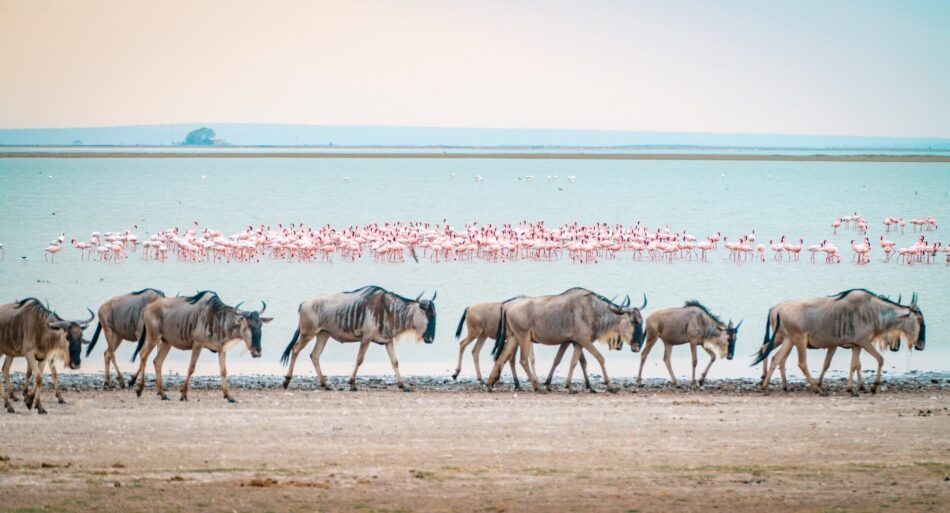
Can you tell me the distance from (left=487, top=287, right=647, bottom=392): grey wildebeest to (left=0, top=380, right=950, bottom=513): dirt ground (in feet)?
2.83

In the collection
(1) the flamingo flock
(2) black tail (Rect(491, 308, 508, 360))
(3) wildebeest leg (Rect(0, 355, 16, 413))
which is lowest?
(3) wildebeest leg (Rect(0, 355, 16, 413))

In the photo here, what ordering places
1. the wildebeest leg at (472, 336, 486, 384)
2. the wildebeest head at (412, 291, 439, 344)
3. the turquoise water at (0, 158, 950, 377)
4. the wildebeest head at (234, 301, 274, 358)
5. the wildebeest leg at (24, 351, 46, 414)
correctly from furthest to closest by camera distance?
the turquoise water at (0, 158, 950, 377)
the wildebeest leg at (472, 336, 486, 384)
the wildebeest head at (412, 291, 439, 344)
the wildebeest head at (234, 301, 274, 358)
the wildebeest leg at (24, 351, 46, 414)

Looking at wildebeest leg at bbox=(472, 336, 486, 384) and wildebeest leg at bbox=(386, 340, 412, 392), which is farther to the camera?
wildebeest leg at bbox=(472, 336, 486, 384)

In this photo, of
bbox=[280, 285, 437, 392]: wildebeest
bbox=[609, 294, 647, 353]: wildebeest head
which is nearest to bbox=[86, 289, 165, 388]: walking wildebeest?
bbox=[280, 285, 437, 392]: wildebeest

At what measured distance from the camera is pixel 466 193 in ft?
306

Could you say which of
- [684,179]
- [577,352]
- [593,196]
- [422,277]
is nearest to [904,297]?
[422,277]

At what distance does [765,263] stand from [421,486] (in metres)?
32.3

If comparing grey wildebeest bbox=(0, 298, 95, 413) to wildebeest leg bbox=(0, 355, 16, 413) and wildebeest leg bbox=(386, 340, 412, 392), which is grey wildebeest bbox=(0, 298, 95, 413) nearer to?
wildebeest leg bbox=(0, 355, 16, 413)

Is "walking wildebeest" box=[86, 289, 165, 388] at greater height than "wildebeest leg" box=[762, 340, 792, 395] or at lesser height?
greater

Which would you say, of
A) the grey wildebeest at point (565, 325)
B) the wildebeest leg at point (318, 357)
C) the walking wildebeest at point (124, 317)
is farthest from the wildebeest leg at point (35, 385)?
the grey wildebeest at point (565, 325)

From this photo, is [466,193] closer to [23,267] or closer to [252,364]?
[23,267]

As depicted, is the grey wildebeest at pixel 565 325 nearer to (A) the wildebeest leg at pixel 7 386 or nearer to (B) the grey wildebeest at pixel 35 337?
(B) the grey wildebeest at pixel 35 337

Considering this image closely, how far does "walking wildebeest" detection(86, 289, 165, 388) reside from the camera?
17000 millimetres

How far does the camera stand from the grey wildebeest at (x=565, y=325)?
17484mm
